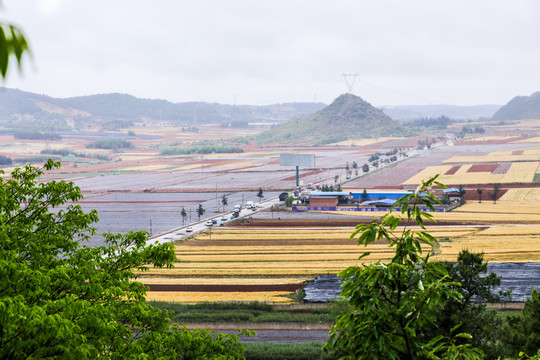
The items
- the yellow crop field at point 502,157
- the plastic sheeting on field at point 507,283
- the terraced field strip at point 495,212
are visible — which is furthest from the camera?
the yellow crop field at point 502,157

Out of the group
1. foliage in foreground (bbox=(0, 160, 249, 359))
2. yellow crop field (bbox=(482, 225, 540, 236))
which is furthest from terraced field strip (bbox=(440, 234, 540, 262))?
foliage in foreground (bbox=(0, 160, 249, 359))

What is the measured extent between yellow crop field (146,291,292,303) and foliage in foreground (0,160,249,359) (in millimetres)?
24332

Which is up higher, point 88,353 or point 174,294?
A: point 88,353

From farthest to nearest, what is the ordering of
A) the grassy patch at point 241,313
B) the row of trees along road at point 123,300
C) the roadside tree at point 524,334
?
the grassy patch at point 241,313 → the roadside tree at point 524,334 → the row of trees along road at point 123,300

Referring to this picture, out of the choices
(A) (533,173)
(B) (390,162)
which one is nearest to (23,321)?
(A) (533,173)

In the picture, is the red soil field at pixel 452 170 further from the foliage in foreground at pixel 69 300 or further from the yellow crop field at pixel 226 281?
the foliage in foreground at pixel 69 300

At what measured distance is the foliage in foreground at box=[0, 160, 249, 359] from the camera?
8.06 metres

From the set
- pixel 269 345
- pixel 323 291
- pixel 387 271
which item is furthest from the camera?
pixel 323 291

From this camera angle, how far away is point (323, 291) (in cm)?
3772

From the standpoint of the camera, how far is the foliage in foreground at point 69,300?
8062mm

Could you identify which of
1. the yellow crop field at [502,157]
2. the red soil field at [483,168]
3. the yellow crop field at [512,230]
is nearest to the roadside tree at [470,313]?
the yellow crop field at [512,230]

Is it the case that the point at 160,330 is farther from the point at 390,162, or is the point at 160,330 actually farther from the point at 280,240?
the point at 390,162

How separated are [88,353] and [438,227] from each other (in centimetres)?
5494

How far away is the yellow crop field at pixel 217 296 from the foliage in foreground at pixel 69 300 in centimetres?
2433
